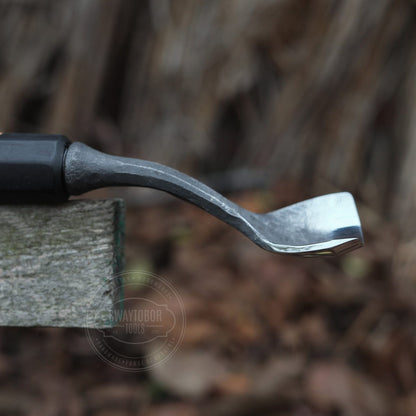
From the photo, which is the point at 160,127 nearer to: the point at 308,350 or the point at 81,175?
the point at 308,350

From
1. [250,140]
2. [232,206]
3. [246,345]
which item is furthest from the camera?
[250,140]

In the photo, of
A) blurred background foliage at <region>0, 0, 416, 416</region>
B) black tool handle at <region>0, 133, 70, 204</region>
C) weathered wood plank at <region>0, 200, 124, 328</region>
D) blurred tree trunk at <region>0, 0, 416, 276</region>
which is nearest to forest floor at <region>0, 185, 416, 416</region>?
blurred background foliage at <region>0, 0, 416, 416</region>

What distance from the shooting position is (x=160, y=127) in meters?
2.34

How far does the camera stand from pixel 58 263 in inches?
22.0

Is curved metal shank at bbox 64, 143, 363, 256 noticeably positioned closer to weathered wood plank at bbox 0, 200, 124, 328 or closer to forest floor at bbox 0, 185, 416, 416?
weathered wood plank at bbox 0, 200, 124, 328

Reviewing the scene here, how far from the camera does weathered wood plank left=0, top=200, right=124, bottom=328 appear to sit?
0.56 m

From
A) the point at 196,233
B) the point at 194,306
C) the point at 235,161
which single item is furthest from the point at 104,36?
the point at 194,306

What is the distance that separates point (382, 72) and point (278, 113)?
52 centimetres

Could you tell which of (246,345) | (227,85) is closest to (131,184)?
(246,345)

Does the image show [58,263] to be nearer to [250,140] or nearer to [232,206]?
[232,206]

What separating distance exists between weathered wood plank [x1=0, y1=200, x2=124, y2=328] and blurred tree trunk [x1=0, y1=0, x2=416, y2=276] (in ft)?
5.92

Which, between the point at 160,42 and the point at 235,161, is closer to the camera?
the point at 160,42

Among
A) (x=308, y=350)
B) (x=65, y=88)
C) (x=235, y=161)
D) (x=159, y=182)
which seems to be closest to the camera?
(x=159, y=182)

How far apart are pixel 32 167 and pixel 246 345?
1282 millimetres
